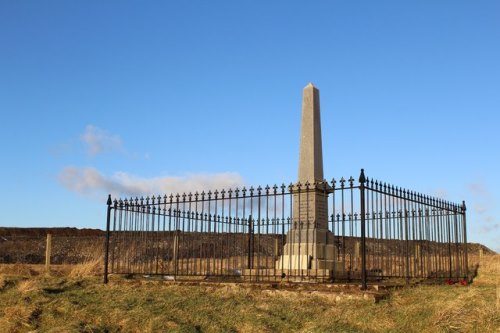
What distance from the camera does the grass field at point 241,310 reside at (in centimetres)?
832

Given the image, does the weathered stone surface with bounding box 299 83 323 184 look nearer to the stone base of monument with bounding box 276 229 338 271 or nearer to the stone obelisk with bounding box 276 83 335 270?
the stone obelisk with bounding box 276 83 335 270

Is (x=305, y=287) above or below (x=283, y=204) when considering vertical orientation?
below

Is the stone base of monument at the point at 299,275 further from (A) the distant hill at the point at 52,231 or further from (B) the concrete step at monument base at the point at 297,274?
(A) the distant hill at the point at 52,231

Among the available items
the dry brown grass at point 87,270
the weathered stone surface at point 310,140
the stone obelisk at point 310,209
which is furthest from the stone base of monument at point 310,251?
the dry brown grass at point 87,270

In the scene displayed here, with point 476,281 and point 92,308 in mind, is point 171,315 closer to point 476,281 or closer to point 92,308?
point 92,308

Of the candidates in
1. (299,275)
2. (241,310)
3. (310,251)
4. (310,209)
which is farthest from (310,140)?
(241,310)

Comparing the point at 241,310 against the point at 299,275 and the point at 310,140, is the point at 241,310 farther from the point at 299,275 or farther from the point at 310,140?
the point at 310,140

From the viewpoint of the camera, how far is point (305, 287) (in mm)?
11109

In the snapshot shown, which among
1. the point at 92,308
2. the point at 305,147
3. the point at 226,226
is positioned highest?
the point at 305,147

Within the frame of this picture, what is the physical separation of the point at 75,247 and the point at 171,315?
1089 inches

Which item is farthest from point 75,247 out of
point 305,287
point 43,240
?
point 305,287

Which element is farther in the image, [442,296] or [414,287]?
[414,287]

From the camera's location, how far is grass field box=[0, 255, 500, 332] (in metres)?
8.32

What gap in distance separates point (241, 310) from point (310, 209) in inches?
233
